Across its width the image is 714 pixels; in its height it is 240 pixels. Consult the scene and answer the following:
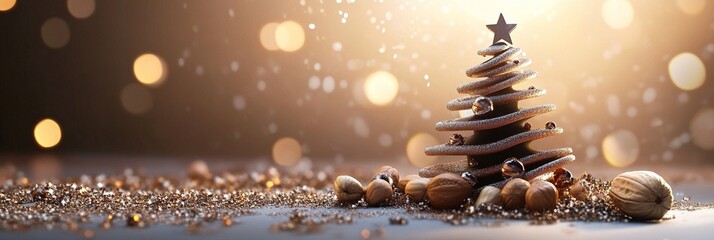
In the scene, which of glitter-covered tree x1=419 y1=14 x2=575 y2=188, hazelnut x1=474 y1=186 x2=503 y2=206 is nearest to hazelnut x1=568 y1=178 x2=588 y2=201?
glitter-covered tree x1=419 y1=14 x2=575 y2=188

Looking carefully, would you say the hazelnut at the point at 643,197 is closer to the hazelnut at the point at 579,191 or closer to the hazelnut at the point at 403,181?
the hazelnut at the point at 579,191

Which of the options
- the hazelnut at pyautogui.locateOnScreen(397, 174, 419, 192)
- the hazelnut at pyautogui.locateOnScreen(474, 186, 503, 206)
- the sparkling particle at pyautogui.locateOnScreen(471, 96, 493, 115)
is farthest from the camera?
the hazelnut at pyautogui.locateOnScreen(397, 174, 419, 192)

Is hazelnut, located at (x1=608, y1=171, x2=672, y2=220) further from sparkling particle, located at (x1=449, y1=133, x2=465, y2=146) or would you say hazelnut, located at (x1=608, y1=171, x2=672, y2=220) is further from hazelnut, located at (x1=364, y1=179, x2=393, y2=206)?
hazelnut, located at (x1=364, y1=179, x2=393, y2=206)

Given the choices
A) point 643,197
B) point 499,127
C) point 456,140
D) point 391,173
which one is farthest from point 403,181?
point 643,197

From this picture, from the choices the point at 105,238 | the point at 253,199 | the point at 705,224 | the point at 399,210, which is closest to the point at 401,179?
the point at 399,210

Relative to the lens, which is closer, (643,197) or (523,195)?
(643,197)

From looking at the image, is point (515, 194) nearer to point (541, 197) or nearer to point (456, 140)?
point (541, 197)

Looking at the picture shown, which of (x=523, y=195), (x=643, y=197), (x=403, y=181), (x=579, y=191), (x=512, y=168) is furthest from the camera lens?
(x=403, y=181)
